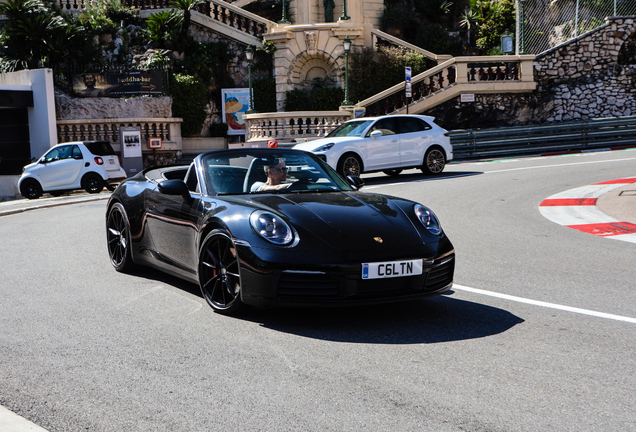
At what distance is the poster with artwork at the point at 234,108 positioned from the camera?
115 ft

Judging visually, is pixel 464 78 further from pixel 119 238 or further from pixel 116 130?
pixel 119 238

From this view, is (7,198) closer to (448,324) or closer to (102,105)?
(102,105)

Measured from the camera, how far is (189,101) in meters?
33.1

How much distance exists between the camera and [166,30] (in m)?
35.0

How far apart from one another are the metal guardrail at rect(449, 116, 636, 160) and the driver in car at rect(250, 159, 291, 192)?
1792cm

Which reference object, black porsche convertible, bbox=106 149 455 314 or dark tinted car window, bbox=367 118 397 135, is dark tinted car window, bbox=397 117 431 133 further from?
black porsche convertible, bbox=106 149 455 314

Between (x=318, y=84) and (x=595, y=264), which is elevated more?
(x=318, y=84)

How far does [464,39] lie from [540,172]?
Answer: 22.5 metres

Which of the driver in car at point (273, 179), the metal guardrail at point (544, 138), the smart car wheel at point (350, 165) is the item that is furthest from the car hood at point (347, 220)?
the metal guardrail at point (544, 138)

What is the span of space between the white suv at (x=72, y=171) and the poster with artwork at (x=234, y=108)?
14785 millimetres

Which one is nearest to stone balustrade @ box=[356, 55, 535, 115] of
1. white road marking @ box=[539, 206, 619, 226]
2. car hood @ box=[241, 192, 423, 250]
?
white road marking @ box=[539, 206, 619, 226]

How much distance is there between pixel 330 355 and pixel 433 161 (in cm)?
1437

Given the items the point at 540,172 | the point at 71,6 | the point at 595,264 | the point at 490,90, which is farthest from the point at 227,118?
the point at 595,264

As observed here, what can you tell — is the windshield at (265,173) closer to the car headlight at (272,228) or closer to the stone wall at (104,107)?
the car headlight at (272,228)
